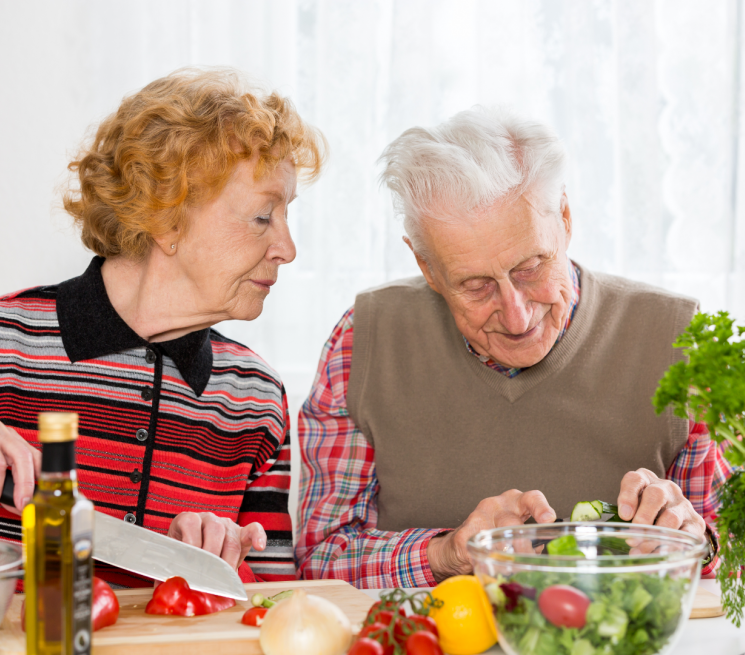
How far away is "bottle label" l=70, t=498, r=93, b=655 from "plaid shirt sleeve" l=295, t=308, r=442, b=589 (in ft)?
2.38

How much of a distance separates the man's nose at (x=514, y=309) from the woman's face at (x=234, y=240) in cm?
41

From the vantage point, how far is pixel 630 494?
3.57 feet

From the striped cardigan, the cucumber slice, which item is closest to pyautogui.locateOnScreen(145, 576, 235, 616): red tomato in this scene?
the striped cardigan

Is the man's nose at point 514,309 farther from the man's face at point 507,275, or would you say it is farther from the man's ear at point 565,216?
the man's ear at point 565,216

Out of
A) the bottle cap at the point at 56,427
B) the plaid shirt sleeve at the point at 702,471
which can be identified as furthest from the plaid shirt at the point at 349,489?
the bottle cap at the point at 56,427

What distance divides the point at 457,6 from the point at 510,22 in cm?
14

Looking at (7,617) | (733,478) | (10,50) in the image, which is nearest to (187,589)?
→ (7,617)

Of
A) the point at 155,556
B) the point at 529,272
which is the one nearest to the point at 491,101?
the point at 529,272

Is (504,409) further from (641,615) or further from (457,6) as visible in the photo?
(457,6)

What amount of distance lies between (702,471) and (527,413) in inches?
13.4

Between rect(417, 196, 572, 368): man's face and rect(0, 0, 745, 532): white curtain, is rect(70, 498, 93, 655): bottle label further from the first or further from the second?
rect(0, 0, 745, 532): white curtain

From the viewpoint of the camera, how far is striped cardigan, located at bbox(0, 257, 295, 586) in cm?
133

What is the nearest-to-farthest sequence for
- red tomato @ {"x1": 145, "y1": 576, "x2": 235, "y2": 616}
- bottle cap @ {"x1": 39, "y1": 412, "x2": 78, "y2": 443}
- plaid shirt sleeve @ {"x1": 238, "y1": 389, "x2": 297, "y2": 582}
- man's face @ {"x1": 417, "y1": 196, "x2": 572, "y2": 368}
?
bottle cap @ {"x1": 39, "y1": 412, "x2": 78, "y2": 443} < red tomato @ {"x1": 145, "y1": 576, "x2": 235, "y2": 616} < man's face @ {"x1": 417, "y1": 196, "x2": 572, "y2": 368} < plaid shirt sleeve @ {"x1": 238, "y1": 389, "x2": 297, "y2": 582}

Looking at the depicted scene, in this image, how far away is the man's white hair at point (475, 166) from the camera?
1.33 metres
